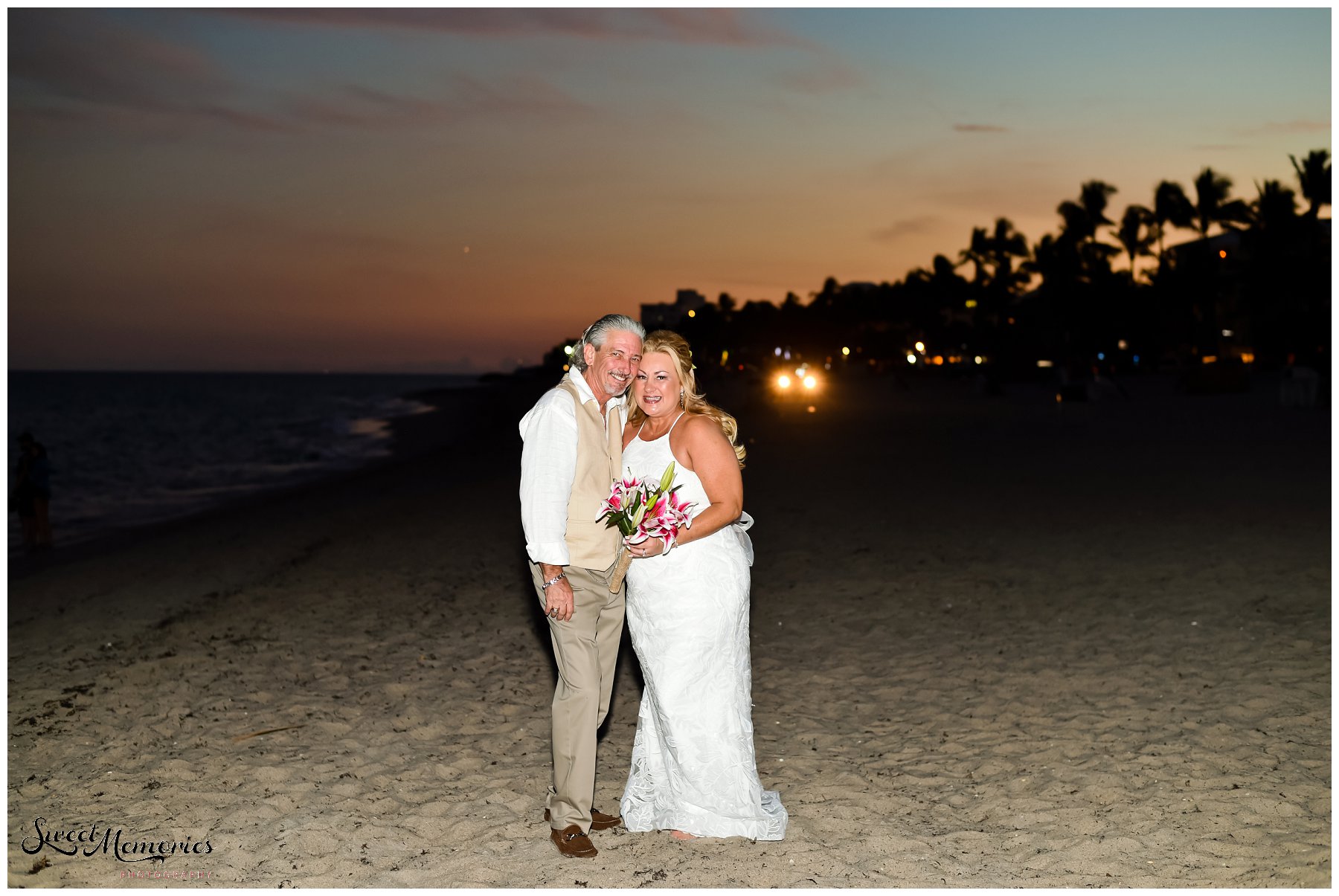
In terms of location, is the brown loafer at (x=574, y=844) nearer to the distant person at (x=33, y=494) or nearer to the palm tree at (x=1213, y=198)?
the distant person at (x=33, y=494)

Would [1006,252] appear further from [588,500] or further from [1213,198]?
[588,500]

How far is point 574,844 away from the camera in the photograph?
454 centimetres

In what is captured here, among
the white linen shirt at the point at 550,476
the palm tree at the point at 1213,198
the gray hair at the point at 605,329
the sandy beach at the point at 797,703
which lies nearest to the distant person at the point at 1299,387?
the sandy beach at the point at 797,703

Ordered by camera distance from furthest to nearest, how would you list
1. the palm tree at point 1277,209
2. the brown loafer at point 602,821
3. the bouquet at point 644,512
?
1. the palm tree at point 1277,209
2. the brown loafer at point 602,821
3. the bouquet at point 644,512

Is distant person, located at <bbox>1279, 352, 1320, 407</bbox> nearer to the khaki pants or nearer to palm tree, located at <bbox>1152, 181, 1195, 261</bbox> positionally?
the khaki pants

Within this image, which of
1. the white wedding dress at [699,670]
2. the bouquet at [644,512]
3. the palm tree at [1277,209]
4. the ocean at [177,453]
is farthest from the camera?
the palm tree at [1277,209]

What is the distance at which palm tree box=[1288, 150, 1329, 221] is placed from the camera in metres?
51.4

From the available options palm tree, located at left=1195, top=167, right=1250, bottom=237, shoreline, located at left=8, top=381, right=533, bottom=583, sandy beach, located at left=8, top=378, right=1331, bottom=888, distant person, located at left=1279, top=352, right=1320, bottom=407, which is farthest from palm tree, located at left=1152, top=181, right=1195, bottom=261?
sandy beach, located at left=8, top=378, right=1331, bottom=888

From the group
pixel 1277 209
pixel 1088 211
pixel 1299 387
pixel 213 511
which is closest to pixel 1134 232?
pixel 1088 211

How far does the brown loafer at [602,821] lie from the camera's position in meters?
4.83

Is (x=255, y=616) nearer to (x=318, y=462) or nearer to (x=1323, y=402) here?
(x=318, y=462)

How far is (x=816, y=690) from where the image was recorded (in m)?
6.91

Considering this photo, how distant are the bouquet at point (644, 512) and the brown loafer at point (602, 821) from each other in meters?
1.44

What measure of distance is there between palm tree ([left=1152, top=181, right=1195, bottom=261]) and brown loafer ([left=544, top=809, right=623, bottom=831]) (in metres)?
74.0
